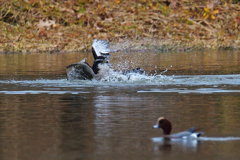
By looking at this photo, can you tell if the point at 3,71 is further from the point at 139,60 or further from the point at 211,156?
the point at 211,156

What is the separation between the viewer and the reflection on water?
249 inches

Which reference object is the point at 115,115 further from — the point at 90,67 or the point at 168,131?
the point at 90,67

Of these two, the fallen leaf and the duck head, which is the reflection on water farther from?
the fallen leaf

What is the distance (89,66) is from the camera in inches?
532

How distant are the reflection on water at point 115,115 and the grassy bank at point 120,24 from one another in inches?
462

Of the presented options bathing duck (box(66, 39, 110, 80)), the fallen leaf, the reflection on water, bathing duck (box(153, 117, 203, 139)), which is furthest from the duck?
the fallen leaf

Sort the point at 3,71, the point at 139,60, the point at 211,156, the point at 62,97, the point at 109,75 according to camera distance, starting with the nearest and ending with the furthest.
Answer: the point at 211,156 → the point at 62,97 → the point at 109,75 → the point at 3,71 → the point at 139,60

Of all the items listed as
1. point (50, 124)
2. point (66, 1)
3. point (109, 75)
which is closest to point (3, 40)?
point (66, 1)

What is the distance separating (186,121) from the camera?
316 inches

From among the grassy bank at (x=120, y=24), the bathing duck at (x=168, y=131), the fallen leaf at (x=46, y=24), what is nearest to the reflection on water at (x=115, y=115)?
the bathing duck at (x=168, y=131)

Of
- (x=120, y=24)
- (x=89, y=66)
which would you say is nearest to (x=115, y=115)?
(x=89, y=66)

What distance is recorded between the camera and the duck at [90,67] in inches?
529

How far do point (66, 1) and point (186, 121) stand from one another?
25.1 metres

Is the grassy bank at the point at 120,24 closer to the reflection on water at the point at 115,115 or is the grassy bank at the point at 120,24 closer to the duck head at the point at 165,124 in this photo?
the reflection on water at the point at 115,115
